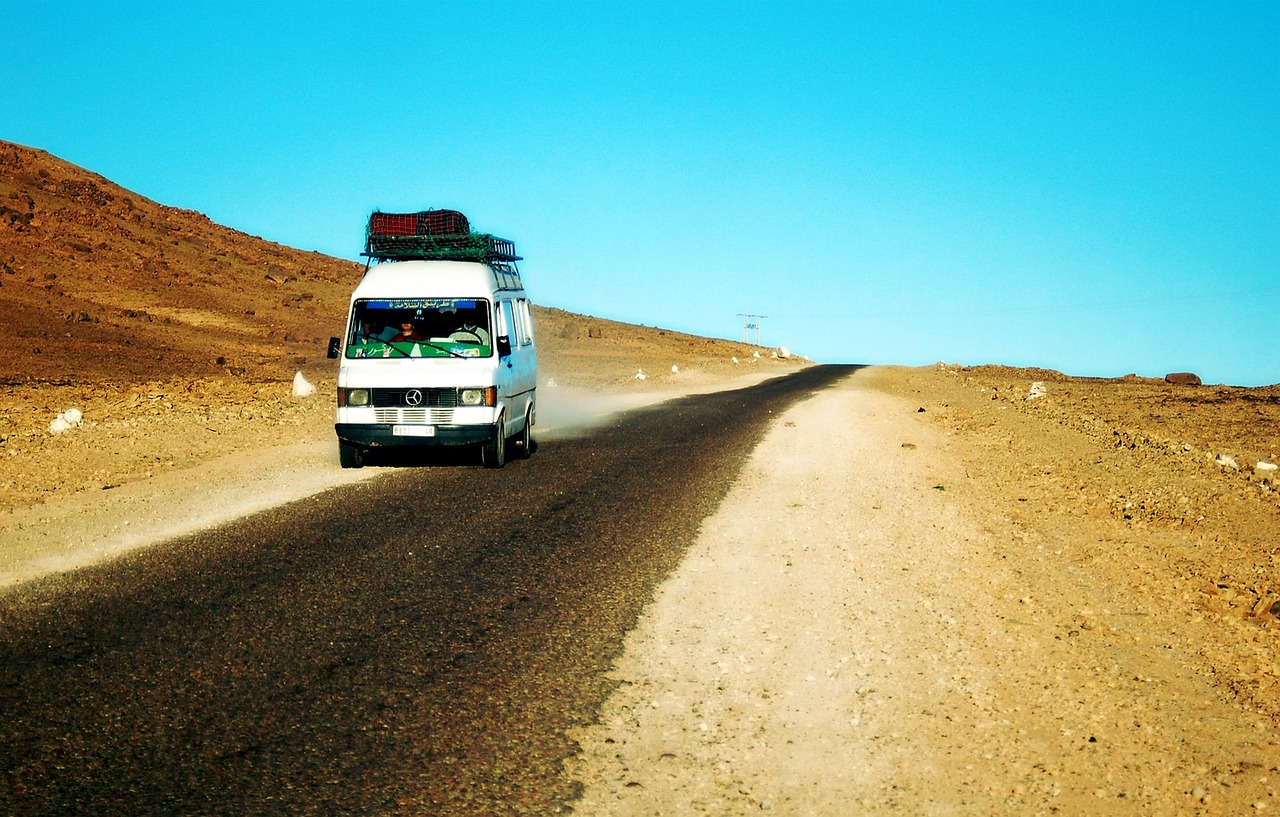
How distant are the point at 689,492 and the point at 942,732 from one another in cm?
674

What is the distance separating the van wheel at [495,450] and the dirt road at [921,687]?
14.2 feet

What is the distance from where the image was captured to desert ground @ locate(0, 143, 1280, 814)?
4512mm

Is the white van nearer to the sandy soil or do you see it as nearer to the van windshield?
the van windshield

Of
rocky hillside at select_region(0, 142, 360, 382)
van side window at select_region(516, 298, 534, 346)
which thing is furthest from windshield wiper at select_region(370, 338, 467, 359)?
rocky hillside at select_region(0, 142, 360, 382)

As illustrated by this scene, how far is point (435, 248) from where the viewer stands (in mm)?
15531

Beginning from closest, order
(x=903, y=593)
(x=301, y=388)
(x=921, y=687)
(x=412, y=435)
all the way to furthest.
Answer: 1. (x=921, y=687)
2. (x=903, y=593)
3. (x=412, y=435)
4. (x=301, y=388)

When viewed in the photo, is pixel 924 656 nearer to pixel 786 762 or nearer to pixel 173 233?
pixel 786 762

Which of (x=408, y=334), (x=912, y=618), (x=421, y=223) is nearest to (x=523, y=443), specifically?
(x=408, y=334)

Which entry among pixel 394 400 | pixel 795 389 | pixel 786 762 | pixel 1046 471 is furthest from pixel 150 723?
pixel 795 389

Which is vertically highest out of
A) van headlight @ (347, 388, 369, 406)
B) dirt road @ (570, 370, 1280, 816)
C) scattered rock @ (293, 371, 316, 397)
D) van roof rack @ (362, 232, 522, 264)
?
van roof rack @ (362, 232, 522, 264)

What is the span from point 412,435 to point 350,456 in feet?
3.52

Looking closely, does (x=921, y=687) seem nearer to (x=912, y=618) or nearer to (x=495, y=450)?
(x=912, y=618)

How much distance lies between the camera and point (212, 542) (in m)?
8.48

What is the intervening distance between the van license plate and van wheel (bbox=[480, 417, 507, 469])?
0.77 meters
